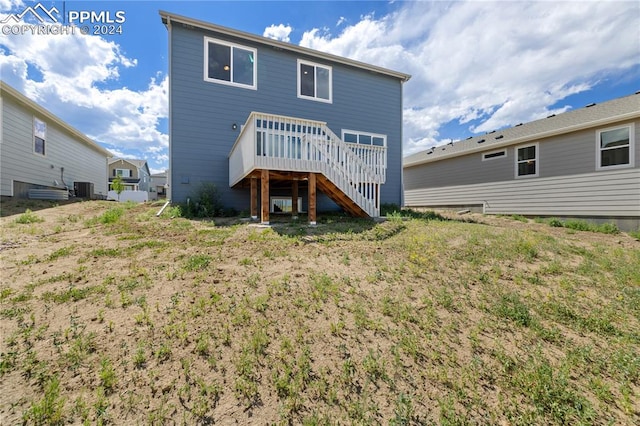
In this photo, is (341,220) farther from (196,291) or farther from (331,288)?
(196,291)

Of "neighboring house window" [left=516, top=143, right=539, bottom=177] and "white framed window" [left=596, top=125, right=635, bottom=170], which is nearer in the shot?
"white framed window" [left=596, top=125, right=635, bottom=170]

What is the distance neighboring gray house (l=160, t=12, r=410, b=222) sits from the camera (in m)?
5.90

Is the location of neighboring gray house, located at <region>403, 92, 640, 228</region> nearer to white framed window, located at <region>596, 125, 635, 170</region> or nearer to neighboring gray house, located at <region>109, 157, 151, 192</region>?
white framed window, located at <region>596, 125, 635, 170</region>

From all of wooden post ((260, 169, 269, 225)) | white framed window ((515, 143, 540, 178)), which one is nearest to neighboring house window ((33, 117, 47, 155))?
wooden post ((260, 169, 269, 225))

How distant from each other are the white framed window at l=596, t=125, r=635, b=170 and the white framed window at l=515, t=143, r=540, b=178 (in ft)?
5.37

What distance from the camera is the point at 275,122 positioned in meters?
5.96

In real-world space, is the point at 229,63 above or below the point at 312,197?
above

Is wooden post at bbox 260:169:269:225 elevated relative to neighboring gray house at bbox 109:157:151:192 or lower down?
lower down

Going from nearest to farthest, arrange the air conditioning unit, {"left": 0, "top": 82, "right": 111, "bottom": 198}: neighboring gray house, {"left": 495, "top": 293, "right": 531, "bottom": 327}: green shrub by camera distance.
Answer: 1. {"left": 495, "top": 293, "right": 531, "bottom": 327}: green shrub
2. {"left": 0, "top": 82, "right": 111, "bottom": 198}: neighboring gray house
3. the air conditioning unit

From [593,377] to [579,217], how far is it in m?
9.08

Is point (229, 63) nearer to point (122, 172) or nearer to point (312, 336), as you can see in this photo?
point (312, 336)

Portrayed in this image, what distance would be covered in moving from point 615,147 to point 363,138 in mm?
7850

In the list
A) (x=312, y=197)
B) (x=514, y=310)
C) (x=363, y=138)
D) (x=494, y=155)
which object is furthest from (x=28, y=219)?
(x=494, y=155)

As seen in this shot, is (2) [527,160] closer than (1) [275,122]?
No
